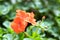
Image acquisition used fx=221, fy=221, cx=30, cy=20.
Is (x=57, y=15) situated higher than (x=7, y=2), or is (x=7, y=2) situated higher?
(x=7, y=2)

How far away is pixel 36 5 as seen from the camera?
1983 mm

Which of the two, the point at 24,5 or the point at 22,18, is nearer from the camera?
the point at 22,18

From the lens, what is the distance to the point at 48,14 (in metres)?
1.98

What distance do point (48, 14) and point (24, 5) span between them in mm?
235

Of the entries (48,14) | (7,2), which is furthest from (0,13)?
(48,14)

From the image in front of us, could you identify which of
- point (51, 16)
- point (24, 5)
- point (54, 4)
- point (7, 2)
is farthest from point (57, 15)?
point (7, 2)

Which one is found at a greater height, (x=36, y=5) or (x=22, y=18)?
(x=36, y=5)

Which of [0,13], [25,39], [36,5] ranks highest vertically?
[36,5]

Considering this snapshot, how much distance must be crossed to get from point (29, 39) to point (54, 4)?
815 mm

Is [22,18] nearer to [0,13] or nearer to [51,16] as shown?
[0,13]

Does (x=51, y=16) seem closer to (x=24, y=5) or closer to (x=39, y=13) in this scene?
(x=39, y=13)

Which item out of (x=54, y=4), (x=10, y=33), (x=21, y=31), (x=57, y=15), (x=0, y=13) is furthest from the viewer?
(x=54, y=4)

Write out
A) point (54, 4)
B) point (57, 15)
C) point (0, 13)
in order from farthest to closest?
point (54, 4), point (57, 15), point (0, 13)

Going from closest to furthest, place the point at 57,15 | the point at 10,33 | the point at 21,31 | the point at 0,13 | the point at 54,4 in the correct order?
the point at 21,31 < the point at 10,33 < the point at 0,13 < the point at 57,15 < the point at 54,4
